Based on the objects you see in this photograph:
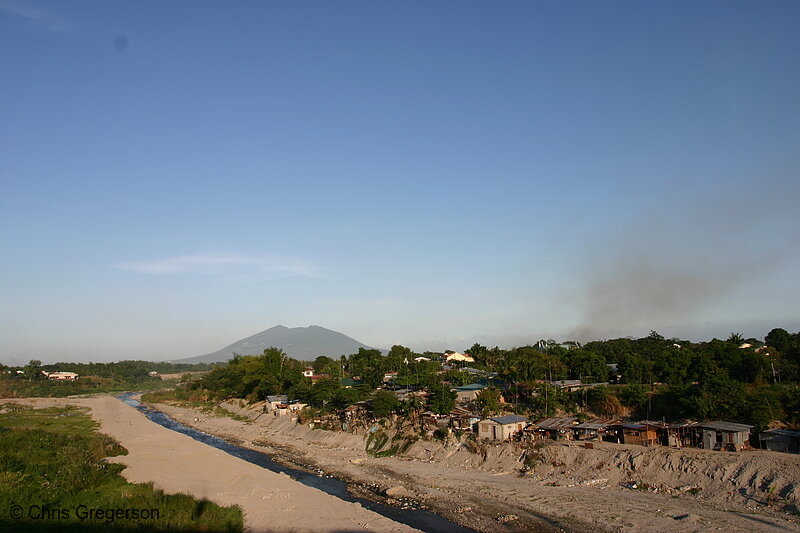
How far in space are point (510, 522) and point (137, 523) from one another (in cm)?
2104

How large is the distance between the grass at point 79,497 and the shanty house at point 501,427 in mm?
23733

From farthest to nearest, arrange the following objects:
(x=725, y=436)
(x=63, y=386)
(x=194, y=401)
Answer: (x=63, y=386), (x=194, y=401), (x=725, y=436)

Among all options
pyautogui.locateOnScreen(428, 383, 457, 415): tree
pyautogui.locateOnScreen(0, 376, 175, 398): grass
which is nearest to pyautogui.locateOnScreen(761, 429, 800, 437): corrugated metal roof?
pyautogui.locateOnScreen(428, 383, 457, 415): tree

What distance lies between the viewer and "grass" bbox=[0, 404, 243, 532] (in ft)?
88.3

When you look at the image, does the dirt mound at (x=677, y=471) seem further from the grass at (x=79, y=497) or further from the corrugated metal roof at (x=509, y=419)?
the grass at (x=79, y=497)

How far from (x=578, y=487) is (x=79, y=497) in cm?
3302

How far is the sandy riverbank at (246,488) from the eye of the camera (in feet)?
96.3

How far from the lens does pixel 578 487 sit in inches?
1382

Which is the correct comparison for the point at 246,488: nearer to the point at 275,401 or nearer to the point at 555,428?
the point at 555,428

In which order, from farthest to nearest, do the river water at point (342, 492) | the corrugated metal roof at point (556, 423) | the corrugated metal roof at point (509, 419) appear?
the corrugated metal roof at point (509, 419) → the corrugated metal roof at point (556, 423) → the river water at point (342, 492)

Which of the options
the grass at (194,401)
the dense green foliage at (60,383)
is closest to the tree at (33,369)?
the dense green foliage at (60,383)

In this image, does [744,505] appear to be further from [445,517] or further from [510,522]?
[445,517]

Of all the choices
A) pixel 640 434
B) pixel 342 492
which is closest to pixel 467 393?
pixel 640 434

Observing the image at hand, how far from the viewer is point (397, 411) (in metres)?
57.8
